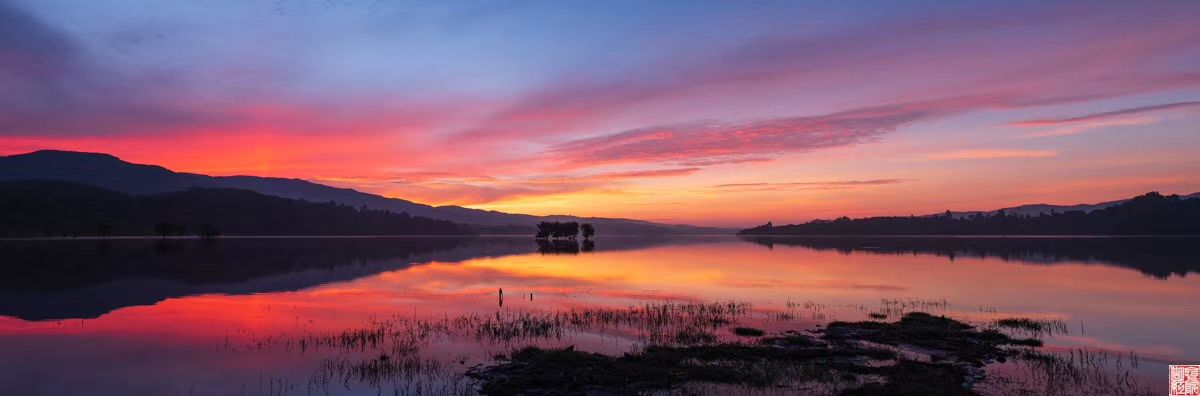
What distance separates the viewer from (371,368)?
20.2 metres

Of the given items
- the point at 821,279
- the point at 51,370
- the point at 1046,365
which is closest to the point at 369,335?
the point at 51,370

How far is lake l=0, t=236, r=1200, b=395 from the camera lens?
19.5 m

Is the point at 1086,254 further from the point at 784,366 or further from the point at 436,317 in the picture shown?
the point at 436,317

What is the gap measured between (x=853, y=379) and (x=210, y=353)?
23807 mm

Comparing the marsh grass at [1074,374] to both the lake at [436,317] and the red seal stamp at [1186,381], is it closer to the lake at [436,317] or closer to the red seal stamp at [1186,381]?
the lake at [436,317]

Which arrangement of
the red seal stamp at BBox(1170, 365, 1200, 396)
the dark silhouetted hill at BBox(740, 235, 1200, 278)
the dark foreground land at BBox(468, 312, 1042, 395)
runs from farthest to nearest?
the dark silhouetted hill at BBox(740, 235, 1200, 278) < the dark foreground land at BBox(468, 312, 1042, 395) < the red seal stamp at BBox(1170, 365, 1200, 396)

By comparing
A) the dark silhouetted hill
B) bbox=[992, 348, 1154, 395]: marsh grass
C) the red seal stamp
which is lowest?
bbox=[992, 348, 1154, 395]: marsh grass

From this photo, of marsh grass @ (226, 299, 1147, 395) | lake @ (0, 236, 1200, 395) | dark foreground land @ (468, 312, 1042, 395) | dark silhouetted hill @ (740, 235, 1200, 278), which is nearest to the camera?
dark foreground land @ (468, 312, 1042, 395)

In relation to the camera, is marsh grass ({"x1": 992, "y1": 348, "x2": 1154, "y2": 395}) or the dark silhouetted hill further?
the dark silhouetted hill

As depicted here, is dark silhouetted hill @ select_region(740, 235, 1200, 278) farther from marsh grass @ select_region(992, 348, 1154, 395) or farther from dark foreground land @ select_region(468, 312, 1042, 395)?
dark foreground land @ select_region(468, 312, 1042, 395)

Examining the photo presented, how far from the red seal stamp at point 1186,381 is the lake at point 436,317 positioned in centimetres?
87

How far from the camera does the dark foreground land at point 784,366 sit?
17234 mm

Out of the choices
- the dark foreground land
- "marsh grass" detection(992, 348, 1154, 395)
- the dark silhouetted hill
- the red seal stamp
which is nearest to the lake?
"marsh grass" detection(992, 348, 1154, 395)

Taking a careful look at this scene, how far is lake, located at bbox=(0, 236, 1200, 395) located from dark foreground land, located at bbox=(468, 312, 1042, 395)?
1241 millimetres
